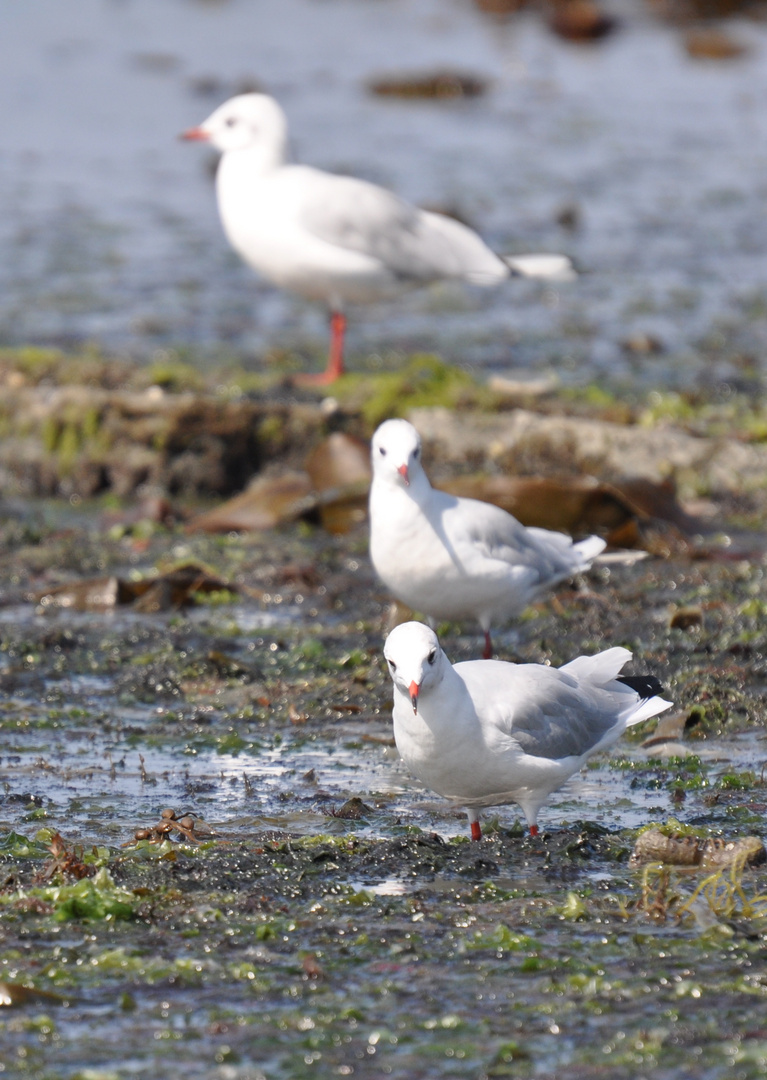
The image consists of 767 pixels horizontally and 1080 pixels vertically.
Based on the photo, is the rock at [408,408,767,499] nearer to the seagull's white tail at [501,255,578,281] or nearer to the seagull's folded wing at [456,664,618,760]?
the seagull's white tail at [501,255,578,281]

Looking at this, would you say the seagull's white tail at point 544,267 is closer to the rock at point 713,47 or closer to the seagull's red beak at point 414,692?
the seagull's red beak at point 414,692

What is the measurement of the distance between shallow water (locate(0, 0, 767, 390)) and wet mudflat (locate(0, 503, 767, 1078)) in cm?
483

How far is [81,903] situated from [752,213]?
13795mm

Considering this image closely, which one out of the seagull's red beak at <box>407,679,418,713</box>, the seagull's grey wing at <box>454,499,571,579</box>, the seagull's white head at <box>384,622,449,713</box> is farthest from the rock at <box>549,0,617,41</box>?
the seagull's red beak at <box>407,679,418,713</box>

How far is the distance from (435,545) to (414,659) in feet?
5.37

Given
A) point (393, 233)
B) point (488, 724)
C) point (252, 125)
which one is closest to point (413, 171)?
point (252, 125)

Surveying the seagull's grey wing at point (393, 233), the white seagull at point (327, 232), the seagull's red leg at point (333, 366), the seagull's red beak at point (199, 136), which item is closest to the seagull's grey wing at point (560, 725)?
the seagull's red leg at point (333, 366)

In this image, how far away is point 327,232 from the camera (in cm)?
1018

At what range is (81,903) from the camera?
12.7ft

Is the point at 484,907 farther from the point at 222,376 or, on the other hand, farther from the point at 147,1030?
the point at 222,376

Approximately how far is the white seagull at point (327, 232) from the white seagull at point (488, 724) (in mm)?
5364

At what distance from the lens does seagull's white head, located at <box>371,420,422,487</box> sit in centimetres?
568

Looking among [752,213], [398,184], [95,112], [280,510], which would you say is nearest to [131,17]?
[95,112]

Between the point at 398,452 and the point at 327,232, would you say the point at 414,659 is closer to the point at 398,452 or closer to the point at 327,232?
the point at 398,452
